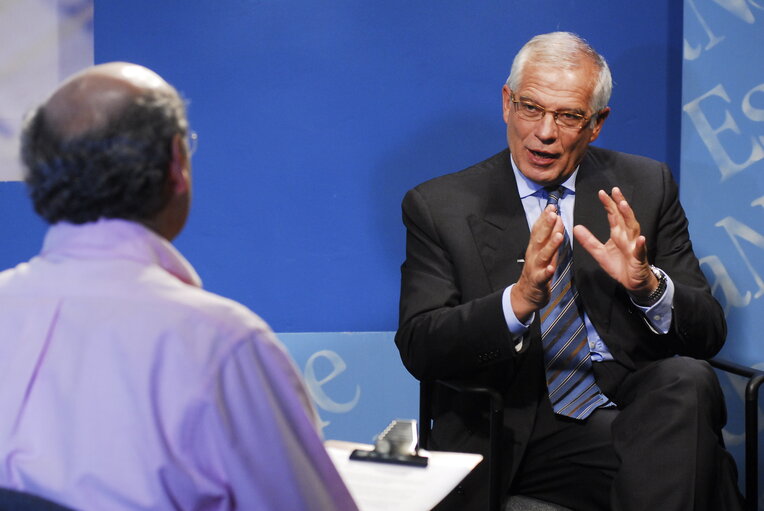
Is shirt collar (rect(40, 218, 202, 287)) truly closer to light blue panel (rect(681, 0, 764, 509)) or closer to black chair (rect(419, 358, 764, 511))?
black chair (rect(419, 358, 764, 511))

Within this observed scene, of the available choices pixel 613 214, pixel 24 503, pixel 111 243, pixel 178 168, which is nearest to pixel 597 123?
pixel 613 214

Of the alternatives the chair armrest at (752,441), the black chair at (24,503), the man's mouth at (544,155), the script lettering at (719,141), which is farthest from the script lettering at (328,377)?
the black chair at (24,503)

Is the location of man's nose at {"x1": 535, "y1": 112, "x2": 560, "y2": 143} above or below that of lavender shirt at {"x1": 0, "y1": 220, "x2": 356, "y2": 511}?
above

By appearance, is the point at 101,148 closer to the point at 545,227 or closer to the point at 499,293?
the point at 545,227

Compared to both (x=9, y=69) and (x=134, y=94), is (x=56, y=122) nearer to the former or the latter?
(x=134, y=94)

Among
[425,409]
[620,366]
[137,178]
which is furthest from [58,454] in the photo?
[620,366]

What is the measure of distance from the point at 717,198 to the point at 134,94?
223cm

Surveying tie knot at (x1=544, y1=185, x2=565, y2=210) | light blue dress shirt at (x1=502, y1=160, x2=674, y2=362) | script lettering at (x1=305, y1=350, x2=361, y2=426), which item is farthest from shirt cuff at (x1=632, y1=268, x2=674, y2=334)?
script lettering at (x1=305, y1=350, x2=361, y2=426)

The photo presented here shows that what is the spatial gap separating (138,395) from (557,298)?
1651 mm

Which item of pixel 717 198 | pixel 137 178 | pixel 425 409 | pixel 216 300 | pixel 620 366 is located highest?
pixel 137 178

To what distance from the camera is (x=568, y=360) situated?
8.08 ft

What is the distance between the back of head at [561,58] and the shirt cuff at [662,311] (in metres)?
0.52

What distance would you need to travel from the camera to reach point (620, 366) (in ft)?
8.11

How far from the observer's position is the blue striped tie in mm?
2445
